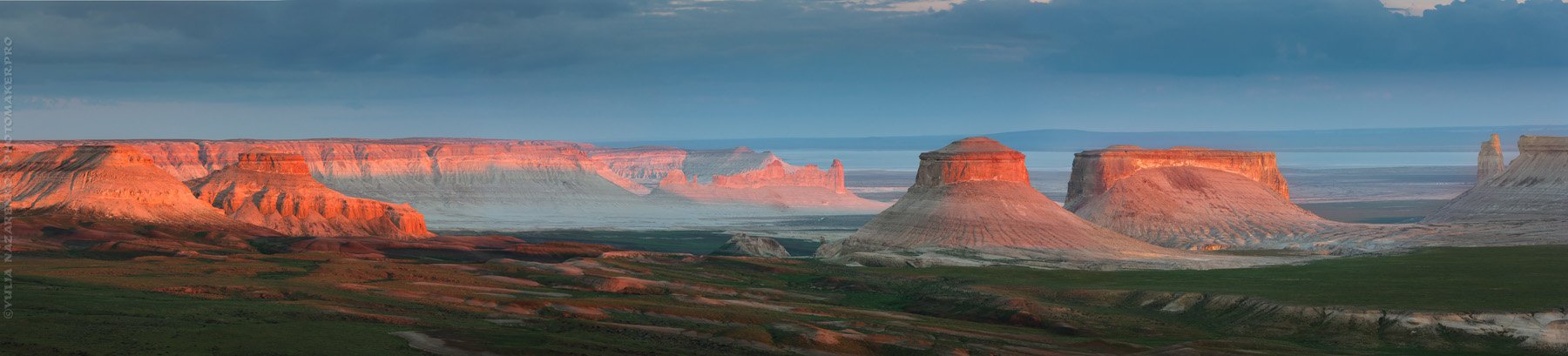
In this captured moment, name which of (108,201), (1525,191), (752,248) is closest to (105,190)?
(108,201)

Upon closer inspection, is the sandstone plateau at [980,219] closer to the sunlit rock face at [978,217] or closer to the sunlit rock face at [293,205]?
the sunlit rock face at [978,217]

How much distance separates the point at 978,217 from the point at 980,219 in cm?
43

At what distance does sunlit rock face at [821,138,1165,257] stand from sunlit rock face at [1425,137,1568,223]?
119 ft

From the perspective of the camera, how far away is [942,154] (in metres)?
135

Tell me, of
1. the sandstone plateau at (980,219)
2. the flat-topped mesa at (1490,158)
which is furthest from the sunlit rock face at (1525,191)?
the sandstone plateau at (980,219)

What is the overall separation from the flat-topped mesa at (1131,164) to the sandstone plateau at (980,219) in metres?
22.0

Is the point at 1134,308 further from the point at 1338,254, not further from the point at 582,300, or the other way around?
the point at 1338,254

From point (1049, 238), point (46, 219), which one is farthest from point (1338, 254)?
point (46, 219)

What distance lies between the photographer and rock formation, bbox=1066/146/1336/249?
146m

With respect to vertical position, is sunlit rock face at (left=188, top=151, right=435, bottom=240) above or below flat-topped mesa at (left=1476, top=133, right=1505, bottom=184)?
below

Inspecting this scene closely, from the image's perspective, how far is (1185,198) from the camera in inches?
6004

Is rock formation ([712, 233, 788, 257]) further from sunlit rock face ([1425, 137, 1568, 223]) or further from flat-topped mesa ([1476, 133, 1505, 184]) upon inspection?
flat-topped mesa ([1476, 133, 1505, 184])

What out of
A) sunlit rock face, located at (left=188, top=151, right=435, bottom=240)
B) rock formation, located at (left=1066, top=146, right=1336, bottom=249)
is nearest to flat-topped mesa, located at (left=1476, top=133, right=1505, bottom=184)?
rock formation, located at (left=1066, top=146, right=1336, bottom=249)

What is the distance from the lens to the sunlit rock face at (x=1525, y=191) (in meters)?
145
